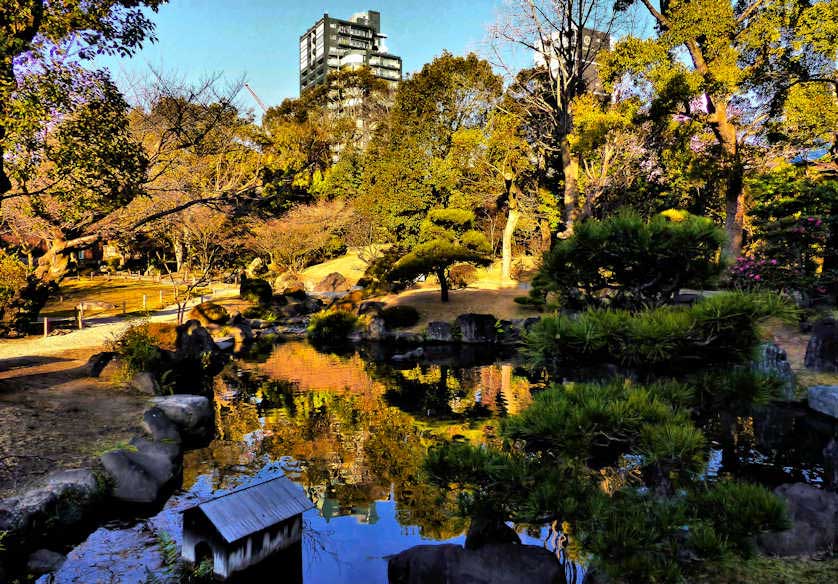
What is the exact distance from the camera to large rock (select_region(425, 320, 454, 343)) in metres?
21.4

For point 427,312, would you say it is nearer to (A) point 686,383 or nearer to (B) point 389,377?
(B) point 389,377

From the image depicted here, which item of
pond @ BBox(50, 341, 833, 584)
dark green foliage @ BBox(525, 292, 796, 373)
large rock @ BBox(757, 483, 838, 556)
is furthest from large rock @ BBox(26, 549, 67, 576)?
large rock @ BBox(757, 483, 838, 556)

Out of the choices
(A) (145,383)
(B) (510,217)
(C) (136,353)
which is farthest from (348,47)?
(A) (145,383)

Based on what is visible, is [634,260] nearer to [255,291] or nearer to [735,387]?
[735,387]

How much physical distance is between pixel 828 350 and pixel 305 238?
27.7 meters

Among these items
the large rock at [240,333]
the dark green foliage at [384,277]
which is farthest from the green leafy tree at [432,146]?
the large rock at [240,333]

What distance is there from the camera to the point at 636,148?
2481cm

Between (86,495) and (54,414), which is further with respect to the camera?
(54,414)

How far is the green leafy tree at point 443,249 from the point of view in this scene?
23859 millimetres

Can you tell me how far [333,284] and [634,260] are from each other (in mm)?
30066

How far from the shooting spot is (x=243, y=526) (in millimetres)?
5363

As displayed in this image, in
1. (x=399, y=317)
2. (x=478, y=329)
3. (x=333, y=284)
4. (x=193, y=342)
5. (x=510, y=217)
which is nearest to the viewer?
(x=193, y=342)

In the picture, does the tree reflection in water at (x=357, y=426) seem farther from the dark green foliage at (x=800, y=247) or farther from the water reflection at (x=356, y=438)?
the dark green foliage at (x=800, y=247)

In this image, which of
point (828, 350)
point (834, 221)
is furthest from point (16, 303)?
point (834, 221)
